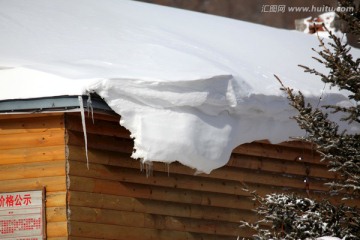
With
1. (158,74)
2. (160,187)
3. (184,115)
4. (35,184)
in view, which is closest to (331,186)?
(184,115)

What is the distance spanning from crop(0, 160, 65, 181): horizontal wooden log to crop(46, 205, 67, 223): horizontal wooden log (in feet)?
1.11

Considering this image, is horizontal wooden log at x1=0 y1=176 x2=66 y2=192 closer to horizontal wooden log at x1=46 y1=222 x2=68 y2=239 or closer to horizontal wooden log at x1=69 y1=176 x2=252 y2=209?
horizontal wooden log at x1=69 y1=176 x2=252 y2=209

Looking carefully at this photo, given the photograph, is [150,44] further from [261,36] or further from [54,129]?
[261,36]

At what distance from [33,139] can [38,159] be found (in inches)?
8.3

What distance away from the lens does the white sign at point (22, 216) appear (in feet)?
30.7

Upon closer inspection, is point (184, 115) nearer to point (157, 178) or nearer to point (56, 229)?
point (157, 178)

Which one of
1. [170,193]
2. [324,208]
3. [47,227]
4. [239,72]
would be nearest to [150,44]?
[239,72]

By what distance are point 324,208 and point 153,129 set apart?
2205mm

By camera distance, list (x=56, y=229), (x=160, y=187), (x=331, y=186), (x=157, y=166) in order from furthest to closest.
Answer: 1. (x=160, y=187)
2. (x=157, y=166)
3. (x=56, y=229)
4. (x=331, y=186)

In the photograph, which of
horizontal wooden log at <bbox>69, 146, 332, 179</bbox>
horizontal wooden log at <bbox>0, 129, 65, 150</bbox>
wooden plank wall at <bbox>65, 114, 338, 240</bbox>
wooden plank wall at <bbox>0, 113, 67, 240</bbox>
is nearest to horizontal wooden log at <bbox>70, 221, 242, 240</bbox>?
wooden plank wall at <bbox>65, 114, 338, 240</bbox>

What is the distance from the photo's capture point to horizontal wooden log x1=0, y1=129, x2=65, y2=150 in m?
9.43

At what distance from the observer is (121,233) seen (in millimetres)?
9750

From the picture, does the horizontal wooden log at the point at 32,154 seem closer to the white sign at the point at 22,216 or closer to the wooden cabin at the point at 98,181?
the wooden cabin at the point at 98,181

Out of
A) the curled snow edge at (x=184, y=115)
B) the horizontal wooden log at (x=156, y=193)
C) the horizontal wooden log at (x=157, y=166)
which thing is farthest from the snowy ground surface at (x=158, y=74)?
the horizontal wooden log at (x=156, y=193)
